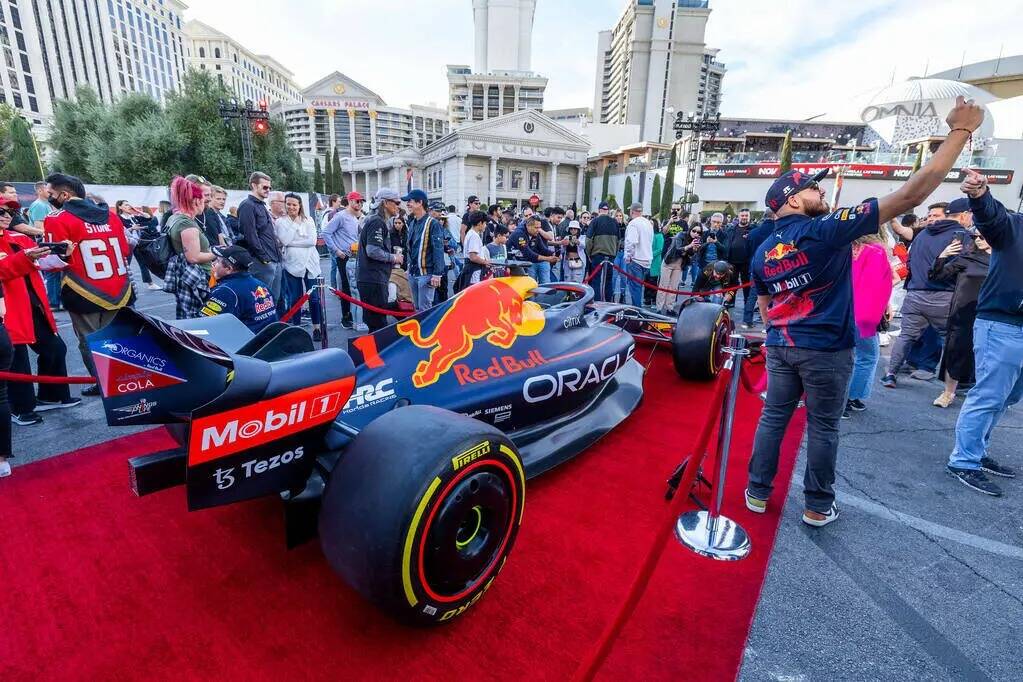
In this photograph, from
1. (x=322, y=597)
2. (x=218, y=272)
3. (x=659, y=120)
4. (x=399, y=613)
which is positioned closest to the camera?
(x=399, y=613)

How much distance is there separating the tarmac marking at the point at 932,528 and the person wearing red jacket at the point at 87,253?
16.7ft

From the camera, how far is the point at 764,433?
279cm

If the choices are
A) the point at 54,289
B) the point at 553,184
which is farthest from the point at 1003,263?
the point at 553,184

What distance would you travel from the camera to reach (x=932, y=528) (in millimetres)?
2791

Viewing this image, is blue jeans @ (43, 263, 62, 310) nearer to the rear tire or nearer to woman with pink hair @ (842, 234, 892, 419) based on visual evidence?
the rear tire

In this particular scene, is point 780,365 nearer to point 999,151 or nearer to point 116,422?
point 116,422

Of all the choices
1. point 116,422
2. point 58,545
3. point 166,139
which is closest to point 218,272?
point 58,545

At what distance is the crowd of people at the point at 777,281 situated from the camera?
2.53 meters

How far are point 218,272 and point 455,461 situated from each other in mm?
2793

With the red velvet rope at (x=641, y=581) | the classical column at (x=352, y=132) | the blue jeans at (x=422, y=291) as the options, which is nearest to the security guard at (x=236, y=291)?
the blue jeans at (x=422, y=291)

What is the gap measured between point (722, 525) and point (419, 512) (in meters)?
1.83

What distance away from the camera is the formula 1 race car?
5.08 feet

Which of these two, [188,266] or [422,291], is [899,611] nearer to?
[188,266]

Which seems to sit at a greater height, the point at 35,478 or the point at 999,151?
the point at 999,151
